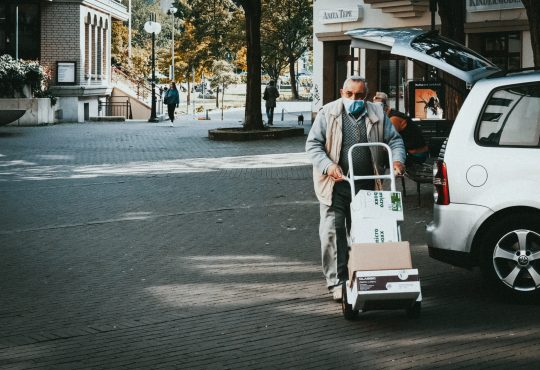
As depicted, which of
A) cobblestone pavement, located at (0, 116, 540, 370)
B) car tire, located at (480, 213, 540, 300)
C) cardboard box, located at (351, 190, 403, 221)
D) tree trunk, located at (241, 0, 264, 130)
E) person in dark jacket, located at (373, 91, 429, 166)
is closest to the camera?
cobblestone pavement, located at (0, 116, 540, 370)

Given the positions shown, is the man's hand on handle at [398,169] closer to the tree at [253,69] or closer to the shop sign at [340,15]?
the tree at [253,69]

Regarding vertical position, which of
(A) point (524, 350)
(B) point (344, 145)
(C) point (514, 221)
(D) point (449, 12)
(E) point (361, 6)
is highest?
(E) point (361, 6)

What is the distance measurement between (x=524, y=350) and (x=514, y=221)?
155 cm

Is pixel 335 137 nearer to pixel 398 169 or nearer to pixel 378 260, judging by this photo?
pixel 398 169

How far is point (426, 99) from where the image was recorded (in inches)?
807

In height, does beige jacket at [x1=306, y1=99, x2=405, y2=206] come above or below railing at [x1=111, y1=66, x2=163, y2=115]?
below

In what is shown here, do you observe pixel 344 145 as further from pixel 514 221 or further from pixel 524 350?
pixel 524 350

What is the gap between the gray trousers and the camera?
24.8 feet

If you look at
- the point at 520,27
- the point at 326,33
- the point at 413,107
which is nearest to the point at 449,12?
the point at 413,107

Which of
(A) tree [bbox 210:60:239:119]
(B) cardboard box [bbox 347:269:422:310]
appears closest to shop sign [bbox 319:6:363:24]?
(A) tree [bbox 210:60:239:119]

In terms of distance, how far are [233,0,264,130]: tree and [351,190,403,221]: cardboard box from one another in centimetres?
2320

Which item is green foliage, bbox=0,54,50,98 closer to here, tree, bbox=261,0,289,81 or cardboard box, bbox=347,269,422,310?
cardboard box, bbox=347,269,422,310

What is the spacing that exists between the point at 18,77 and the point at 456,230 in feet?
101

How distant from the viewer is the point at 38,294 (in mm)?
8133
